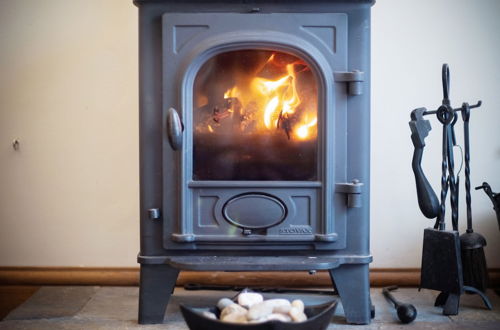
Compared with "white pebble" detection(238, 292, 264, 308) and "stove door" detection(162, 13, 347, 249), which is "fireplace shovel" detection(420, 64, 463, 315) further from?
"white pebble" detection(238, 292, 264, 308)

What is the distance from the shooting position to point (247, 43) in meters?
1.87

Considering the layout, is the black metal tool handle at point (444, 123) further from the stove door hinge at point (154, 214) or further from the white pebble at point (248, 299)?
the stove door hinge at point (154, 214)

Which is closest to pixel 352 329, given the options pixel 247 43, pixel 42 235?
pixel 247 43

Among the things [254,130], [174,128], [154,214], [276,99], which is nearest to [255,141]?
[254,130]

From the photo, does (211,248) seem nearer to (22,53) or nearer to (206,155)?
(206,155)

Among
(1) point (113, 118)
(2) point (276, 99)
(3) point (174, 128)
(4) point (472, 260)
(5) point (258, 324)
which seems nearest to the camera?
(5) point (258, 324)

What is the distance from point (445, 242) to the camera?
1941mm

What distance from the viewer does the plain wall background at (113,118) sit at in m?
2.35

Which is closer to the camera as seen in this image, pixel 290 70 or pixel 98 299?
pixel 290 70

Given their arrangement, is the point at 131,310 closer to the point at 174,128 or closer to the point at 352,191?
the point at 174,128

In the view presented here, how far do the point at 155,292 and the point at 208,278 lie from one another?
1.55 feet

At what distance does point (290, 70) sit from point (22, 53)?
1006mm

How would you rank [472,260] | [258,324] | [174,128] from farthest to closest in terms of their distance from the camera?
[472,260]
[174,128]
[258,324]

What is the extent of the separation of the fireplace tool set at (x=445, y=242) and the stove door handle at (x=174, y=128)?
68 cm
